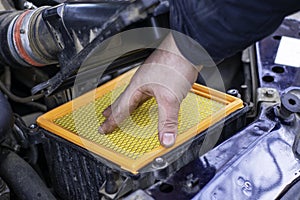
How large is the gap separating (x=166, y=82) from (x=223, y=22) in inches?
7.4

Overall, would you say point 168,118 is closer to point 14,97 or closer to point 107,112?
point 107,112

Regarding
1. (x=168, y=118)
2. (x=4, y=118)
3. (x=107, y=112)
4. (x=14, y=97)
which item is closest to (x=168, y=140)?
(x=168, y=118)

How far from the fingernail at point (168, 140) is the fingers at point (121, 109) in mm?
113

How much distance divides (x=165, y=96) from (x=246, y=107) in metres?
0.29

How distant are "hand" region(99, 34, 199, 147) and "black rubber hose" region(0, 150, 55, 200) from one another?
1.15 feet

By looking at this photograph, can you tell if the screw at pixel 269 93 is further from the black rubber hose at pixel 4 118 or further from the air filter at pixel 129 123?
the black rubber hose at pixel 4 118

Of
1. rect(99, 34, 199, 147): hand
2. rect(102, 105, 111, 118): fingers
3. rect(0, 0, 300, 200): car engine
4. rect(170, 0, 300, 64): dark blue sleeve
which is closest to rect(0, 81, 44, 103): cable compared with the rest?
rect(0, 0, 300, 200): car engine

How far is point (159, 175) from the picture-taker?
1.11 m

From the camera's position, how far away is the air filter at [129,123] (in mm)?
1117

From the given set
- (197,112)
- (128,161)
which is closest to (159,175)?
(128,161)

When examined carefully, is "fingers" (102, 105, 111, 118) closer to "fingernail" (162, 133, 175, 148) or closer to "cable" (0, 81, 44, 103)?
"fingernail" (162, 133, 175, 148)

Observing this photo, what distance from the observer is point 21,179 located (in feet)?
4.26

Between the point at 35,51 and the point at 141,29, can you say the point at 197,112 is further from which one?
the point at 35,51

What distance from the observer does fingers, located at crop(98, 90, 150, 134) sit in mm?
1174
